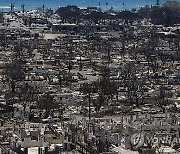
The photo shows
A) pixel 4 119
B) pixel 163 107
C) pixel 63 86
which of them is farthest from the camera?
pixel 63 86

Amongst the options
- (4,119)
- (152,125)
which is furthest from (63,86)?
(152,125)

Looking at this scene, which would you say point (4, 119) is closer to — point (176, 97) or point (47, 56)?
point (176, 97)

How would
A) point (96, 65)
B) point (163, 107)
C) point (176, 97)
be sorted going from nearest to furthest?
1. point (163, 107)
2. point (176, 97)
3. point (96, 65)

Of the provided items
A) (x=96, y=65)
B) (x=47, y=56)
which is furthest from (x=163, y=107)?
(x=47, y=56)

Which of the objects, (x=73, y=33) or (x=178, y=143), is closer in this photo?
(x=178, y=143)

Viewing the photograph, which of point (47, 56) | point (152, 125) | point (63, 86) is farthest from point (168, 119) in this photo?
point (47, 56)

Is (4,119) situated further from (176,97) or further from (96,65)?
(96,65)

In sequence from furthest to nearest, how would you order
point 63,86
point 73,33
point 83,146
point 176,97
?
point 73,33, point 63,86, point 176,97, point 83,146

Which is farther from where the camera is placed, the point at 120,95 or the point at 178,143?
the point at 120,95

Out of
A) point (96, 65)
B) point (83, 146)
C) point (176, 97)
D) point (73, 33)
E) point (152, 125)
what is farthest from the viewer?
point (73, 33)
